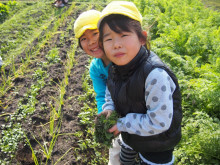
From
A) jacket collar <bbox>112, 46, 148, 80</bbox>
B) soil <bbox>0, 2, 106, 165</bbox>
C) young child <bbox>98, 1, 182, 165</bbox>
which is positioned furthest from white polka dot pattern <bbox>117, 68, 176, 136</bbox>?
soil <bbox>0, 2, 106, 165</bbox>

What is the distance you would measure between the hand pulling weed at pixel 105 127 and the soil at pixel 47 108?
3.09ft

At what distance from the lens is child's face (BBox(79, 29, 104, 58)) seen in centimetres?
198

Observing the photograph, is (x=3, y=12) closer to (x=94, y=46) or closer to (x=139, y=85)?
(x=94, y=46)

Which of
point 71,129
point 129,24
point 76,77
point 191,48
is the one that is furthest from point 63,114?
point 191,48

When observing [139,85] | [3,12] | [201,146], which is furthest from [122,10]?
[3,12]

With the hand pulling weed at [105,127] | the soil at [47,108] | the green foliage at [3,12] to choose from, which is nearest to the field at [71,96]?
the soil at [47,108]

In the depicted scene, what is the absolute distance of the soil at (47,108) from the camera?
254 cm

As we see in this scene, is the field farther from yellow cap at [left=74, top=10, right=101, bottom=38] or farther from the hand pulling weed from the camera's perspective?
the hand pulling weed

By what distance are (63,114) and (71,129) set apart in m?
0.38

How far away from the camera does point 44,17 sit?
24.7ft

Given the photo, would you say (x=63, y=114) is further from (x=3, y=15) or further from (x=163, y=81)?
(x=3, y=15)

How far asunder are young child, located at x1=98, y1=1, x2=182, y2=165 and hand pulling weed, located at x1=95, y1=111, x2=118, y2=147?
60 mm

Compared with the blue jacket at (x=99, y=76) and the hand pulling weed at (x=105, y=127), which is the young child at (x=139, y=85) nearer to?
the hand pulling weed at (x=105, y=127)

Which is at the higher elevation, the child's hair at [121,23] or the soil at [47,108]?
the child's hair at [121,23]
